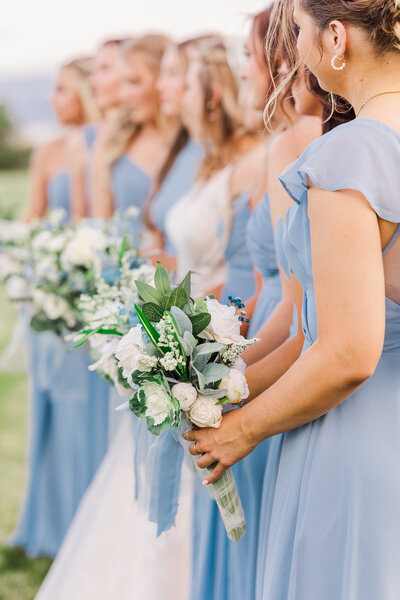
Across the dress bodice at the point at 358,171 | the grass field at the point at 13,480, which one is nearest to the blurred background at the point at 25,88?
the grass field at the point at 13,480

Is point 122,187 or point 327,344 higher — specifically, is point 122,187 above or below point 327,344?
below

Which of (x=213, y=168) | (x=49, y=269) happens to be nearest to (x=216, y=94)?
(x=213, y=168)

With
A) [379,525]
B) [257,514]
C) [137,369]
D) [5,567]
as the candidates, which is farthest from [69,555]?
[379,525]

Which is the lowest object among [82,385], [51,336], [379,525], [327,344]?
[82,385]

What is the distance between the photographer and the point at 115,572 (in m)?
2.97

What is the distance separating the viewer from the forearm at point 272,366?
6.11ft

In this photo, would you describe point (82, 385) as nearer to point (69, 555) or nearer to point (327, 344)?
point (69, 555)

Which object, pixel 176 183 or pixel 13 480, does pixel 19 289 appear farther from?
pixel 13 480

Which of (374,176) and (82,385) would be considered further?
(82,385)

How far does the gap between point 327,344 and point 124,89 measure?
3790 mm

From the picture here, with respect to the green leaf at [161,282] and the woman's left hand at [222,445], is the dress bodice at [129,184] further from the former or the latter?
the woman's left hand at [222,445]

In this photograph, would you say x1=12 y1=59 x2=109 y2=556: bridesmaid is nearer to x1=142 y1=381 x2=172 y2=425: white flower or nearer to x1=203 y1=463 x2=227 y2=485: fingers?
x1=203 y1=463 x2=227 y2=485: fingers

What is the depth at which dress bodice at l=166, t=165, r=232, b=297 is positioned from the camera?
129 inches

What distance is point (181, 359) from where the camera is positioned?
5.12ft
